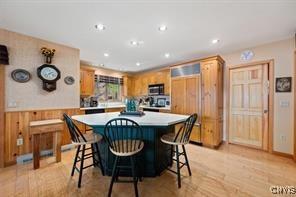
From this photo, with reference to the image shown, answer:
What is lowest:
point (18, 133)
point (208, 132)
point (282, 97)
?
point (208, 132)

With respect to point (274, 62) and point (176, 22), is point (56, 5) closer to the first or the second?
point (176, 22)

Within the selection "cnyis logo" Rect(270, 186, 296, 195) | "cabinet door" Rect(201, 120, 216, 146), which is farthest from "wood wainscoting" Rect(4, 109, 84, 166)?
"cnyis logo" Rect(270, 186, 296, 195)

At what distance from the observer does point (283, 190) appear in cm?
207

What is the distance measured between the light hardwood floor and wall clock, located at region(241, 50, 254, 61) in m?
2.35

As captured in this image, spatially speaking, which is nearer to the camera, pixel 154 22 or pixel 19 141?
pixel 154 22

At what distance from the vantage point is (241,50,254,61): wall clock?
3605 mm

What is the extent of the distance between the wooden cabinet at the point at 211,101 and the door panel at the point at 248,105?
1.29 feet

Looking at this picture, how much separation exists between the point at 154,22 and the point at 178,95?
2.38 meters

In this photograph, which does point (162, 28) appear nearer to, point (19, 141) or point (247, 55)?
point (247, 55)

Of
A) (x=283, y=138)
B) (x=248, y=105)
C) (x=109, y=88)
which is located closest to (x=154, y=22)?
(x=248, y=105)

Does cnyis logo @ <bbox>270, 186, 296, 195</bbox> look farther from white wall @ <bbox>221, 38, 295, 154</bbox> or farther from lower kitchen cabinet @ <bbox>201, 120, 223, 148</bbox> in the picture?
lower kitchen cabinet @ <bbox>201, 120, 223, 148</bbox>

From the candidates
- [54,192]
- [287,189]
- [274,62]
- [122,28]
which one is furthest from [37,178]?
[274,62]

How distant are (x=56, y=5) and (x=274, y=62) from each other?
434 centimetres

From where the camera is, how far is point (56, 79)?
10.8ft
